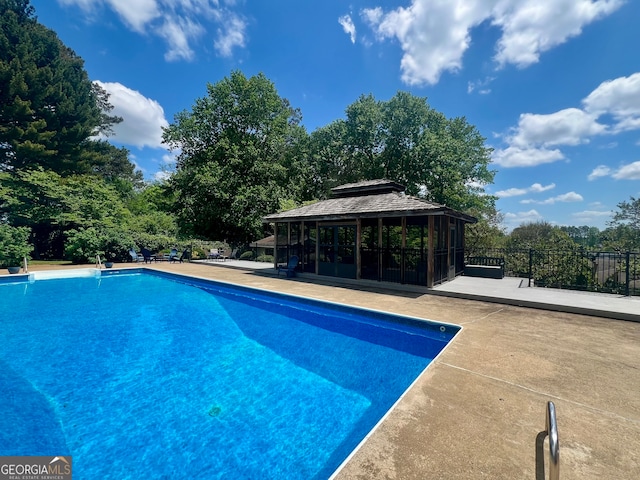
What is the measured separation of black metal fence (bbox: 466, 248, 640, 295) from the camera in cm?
895

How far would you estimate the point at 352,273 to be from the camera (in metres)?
11.9

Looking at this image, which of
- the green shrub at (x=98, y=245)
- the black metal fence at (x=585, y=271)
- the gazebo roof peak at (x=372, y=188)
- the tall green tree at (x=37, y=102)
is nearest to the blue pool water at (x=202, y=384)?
the black metal fence at (x=585, y=271)

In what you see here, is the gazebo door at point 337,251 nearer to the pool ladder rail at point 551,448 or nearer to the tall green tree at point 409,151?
the pool ladder rail at point 551,448

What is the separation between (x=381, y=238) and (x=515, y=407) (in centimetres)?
834

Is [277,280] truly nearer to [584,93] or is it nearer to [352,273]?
[352,273]

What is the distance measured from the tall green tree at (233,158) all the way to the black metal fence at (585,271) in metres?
19.7

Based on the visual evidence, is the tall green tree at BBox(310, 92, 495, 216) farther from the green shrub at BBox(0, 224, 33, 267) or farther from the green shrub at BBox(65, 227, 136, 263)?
the green shrub at BBox(0, 224, 33, 267)

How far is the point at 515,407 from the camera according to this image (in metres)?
3.05

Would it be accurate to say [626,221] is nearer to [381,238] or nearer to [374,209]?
[381,238]

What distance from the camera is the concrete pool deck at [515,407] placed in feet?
7.26

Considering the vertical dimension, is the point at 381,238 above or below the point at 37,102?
below

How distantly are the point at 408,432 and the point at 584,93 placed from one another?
24242 millimetres

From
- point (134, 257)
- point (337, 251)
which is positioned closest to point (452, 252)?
point (337, 251)

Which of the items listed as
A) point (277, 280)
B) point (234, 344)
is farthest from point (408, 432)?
point (277, 280)
